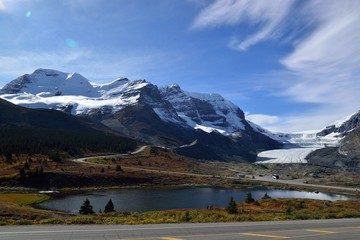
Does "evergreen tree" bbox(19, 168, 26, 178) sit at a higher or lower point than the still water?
higher

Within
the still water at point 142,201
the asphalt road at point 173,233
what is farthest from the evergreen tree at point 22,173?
the asphalt road at point 173,233

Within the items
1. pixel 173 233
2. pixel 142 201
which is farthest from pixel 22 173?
pixel 173 233

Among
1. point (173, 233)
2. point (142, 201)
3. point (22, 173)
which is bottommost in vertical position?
point (142, 201)

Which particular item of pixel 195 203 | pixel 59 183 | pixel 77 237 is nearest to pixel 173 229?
pixel 77 237

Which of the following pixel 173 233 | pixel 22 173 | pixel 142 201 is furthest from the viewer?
pixel 22 173

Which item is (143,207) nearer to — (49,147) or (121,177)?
(121,177)

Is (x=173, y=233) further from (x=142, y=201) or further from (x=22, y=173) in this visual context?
(x=22, y=173)

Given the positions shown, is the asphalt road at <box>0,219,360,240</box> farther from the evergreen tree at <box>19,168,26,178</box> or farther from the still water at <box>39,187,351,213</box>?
the evergreen tree at <box>19,168,26,178</box>

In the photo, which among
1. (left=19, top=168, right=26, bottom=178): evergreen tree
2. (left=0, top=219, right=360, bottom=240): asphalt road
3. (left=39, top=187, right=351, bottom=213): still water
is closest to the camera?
(left=0, top=219, right=360, bottom=240): asphalt road

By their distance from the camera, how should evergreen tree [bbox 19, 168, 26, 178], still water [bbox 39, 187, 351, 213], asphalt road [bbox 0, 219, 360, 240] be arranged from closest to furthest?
asphalt road [bbox 0, 219, 360, 240], still water [bbox 39, 187, 351, 213], evergreen tree [bbox 19, 168, 26, 178]

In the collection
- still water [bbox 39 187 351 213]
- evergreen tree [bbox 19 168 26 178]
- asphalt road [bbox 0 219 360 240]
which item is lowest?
still water [bbox 39 187 351 213]

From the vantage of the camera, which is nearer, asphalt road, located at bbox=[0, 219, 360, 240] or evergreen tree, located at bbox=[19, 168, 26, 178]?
asphalt road, located at bbox=[0, 219, 360, 240]

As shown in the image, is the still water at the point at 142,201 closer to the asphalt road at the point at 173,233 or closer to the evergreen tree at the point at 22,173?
the evergreen tree at the point at 22,173

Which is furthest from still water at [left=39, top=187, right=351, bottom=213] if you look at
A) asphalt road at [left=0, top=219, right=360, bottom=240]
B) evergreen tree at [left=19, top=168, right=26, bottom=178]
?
asphalt road at [left=0, top=219, right=360, bottom=240]
